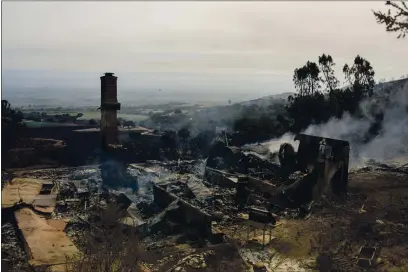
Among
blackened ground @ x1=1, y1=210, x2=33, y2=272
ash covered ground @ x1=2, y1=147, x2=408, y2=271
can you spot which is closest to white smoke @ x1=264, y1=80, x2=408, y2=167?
ash covered ground @ x1=2, y1=147, x2=408, y2=271

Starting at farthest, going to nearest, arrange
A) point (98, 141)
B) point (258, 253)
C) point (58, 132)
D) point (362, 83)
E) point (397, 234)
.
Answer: point (362, 83) < point (58, 132) < point (98, 141) < point (397, 234) < point (258, 253)

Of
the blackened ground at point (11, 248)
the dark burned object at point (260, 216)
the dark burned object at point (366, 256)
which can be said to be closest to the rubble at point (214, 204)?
the dark burned object at point (260, 216)

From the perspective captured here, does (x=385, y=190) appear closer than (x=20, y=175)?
Yes

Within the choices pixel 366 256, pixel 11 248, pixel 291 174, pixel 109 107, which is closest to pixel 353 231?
pixel 366 256

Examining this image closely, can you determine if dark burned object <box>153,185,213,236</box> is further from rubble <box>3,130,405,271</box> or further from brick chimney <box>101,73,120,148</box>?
brick chimney <box>101,73,120,148</box>

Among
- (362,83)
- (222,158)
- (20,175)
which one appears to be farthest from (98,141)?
(362,83)

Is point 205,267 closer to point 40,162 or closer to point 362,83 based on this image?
point 40,162

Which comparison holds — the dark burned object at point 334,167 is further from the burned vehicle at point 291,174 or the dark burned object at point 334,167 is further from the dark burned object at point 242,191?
the dark burned object at point 242,191
